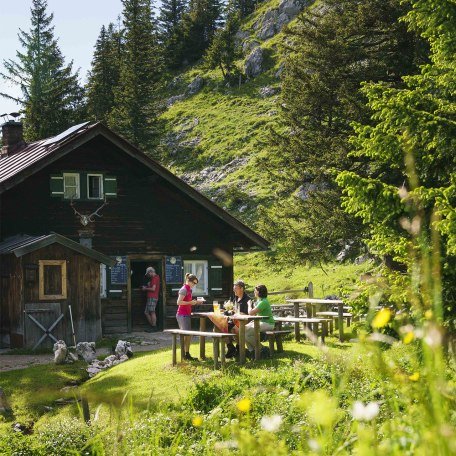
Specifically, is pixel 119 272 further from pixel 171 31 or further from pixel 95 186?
pixel 171 31

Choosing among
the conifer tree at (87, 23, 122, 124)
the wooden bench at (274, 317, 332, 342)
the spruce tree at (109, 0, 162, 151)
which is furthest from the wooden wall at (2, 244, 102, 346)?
the conifer tree at (87, 23, 122, 124)

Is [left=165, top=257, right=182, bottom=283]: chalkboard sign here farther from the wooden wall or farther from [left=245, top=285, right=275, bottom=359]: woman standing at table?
[left=245, top=285, right=275, bottom=359]: woman standing at table

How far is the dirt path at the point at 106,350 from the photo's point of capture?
60.7 ft

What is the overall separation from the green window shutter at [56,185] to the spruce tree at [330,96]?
6.06 metres

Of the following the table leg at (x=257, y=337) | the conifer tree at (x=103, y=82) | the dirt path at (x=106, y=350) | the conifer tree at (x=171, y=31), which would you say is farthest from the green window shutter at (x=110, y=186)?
the conifer tree at (x=171, y=31)

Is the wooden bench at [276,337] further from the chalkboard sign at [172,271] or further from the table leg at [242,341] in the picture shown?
the chalkboard sign at [172,271]

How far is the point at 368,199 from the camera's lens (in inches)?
476

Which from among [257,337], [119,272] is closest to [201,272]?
[119,272]

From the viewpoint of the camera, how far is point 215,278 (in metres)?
26.6

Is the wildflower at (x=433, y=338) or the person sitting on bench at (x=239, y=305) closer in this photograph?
the wildflower at (x=433, y=338)

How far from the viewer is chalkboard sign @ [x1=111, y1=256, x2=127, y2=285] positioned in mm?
25031

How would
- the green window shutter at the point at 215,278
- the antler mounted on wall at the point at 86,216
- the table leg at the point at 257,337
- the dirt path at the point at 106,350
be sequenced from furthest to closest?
the green window shutter at the point at 215,278 → the antler mounted on wall at the point at 86,216 → the dirt path at the point at 106,350 → the table leg at the point at 257,337

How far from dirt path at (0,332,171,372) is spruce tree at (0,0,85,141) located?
26.9 m

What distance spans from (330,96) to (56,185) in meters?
8.14
